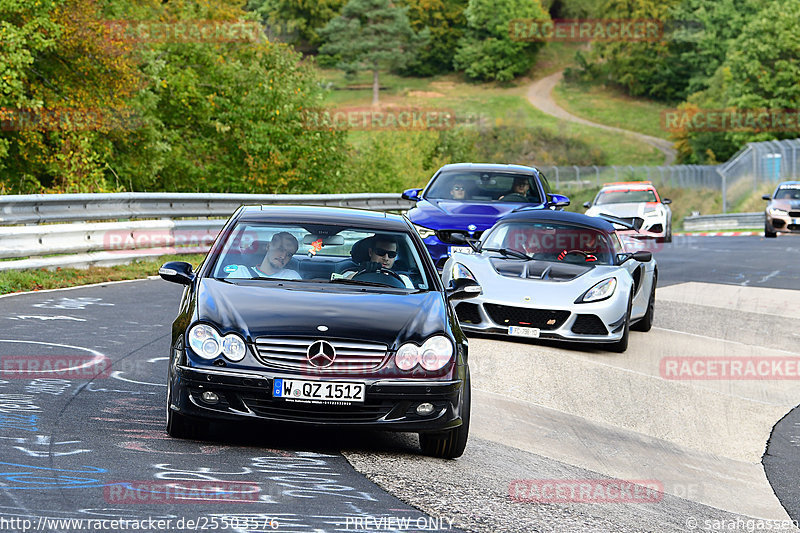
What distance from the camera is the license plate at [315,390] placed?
6758 mm

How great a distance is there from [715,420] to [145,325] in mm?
5774

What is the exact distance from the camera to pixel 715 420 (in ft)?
35.9

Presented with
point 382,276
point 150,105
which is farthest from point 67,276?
point 150,105

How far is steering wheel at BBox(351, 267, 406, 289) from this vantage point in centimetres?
793

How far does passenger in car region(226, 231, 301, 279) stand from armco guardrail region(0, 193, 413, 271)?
8903 mm

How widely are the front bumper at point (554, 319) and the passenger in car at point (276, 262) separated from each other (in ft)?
15.8

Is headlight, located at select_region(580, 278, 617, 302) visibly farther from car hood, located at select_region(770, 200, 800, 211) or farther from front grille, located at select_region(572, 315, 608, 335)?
car hood, located at select_region(770, 200, 800, 211)

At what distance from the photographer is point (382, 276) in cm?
802

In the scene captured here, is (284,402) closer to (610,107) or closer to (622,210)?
(622,210)

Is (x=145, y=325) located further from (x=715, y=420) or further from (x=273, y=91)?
(x=273, y=91)

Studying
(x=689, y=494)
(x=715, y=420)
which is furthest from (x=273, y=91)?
(x=689, y=494)

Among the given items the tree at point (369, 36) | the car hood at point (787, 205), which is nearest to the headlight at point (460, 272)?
the car hood at point (787, 205)

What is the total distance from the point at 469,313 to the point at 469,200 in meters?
5.95

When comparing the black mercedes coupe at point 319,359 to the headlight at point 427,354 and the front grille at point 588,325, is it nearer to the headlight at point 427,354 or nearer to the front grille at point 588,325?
the headlight at point 427,354
